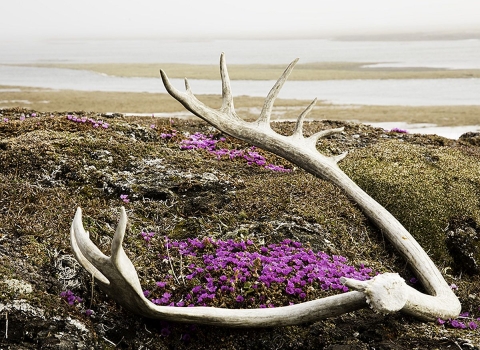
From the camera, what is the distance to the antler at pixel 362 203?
5535 mm

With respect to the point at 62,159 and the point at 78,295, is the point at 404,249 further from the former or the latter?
the point at 62,159

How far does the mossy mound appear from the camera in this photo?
5.38m

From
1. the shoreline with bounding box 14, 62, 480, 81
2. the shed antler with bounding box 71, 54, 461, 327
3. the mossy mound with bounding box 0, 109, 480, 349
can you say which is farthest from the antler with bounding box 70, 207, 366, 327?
the shoreline with bounding box 14, 62, 480, 81

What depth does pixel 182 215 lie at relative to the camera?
7527 mm

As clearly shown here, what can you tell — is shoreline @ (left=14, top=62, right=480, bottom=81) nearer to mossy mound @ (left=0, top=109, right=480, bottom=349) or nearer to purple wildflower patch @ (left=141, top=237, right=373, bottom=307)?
mossy mound @ (left=0, top=109, right=480, bottom=349)

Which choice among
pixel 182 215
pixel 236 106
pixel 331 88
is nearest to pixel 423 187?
pixel 182 215

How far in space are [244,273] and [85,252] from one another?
5.88ft

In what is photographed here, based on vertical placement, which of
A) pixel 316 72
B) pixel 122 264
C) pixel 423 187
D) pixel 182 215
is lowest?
pixel 182 215

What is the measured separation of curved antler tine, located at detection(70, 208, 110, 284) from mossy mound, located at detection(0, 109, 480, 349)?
0.58 metres

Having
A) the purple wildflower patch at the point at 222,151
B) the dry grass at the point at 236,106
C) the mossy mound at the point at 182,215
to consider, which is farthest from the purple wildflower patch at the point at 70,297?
the dry grass at the point at 236,106

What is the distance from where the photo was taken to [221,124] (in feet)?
29.3

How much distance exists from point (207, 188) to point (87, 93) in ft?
137

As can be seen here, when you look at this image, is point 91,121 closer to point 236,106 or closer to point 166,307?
point 166,307

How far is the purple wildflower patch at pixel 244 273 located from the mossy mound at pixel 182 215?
25 cm
